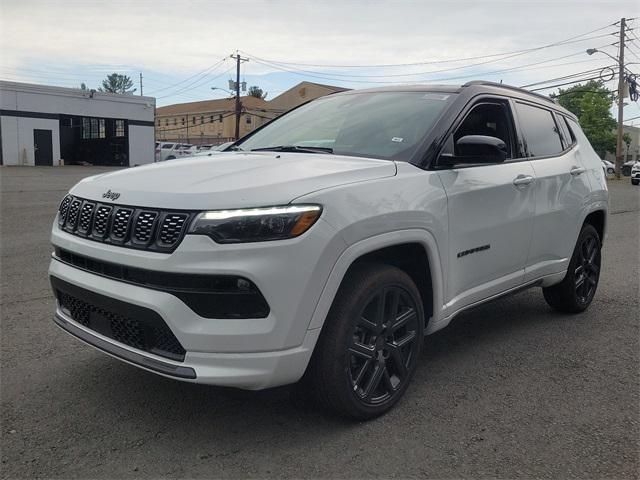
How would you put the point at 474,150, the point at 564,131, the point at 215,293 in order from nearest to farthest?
1. the point at 215,293
2. the point at 474,150
3. the point at 564,131

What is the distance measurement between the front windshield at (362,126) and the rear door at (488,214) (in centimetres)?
25

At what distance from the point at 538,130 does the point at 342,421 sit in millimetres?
3000

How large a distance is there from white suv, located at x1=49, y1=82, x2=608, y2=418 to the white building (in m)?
39.3

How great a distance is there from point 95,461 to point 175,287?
91cm

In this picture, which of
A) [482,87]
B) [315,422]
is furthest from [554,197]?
[315,422]

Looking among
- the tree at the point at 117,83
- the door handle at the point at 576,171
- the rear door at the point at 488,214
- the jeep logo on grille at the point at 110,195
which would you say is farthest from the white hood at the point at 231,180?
the tree at the point at 117,83

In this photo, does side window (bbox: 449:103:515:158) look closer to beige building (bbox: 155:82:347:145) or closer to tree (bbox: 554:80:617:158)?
tree (bbox: 554:80:617:158)

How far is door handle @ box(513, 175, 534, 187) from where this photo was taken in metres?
4.13

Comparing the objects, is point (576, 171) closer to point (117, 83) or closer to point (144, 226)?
point (144, 226)

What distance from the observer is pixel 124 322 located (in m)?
2.86

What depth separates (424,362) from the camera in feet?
13.4

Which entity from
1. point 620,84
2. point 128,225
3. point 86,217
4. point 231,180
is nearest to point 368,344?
point 231,180

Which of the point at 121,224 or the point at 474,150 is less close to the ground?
the point at 474,150

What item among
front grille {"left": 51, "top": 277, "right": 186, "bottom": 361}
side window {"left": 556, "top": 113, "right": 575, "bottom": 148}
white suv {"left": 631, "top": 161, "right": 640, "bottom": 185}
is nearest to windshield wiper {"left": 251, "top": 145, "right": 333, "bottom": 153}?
front grille {"left": 51, "top": 277, "right": 186, "bottom": 361}
